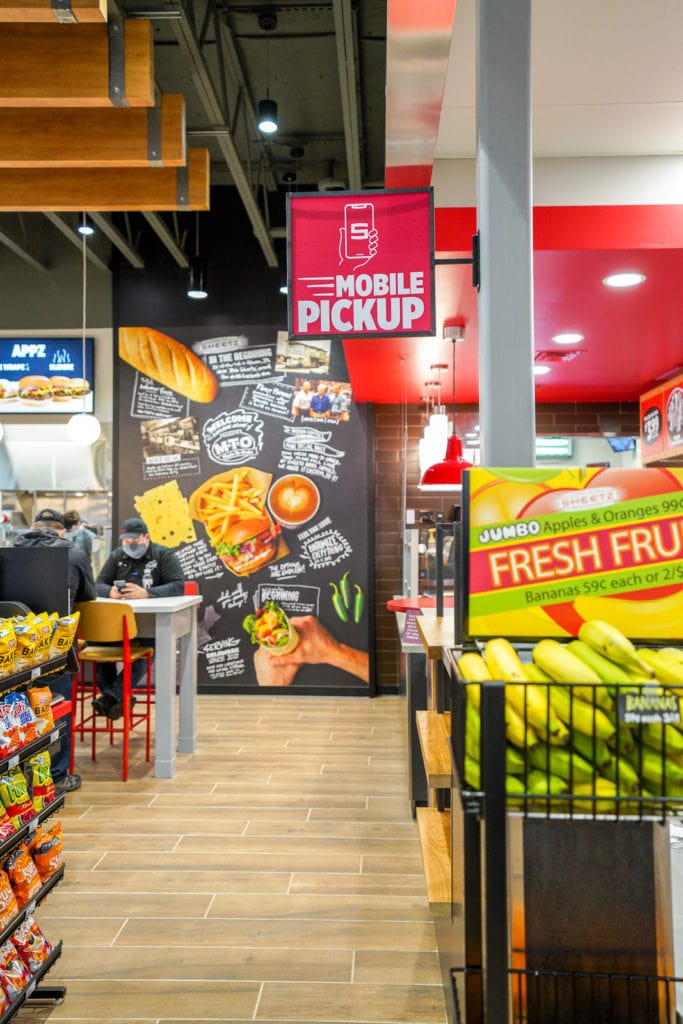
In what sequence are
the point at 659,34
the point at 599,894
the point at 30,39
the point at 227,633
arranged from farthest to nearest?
the point at 227,633 < the point at 30,39 < the point at 659,34 < the point at 599,894

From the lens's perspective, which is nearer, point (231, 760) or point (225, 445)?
point (231, 760)

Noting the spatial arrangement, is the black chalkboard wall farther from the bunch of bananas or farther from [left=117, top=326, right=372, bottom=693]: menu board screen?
the bunch of bananas

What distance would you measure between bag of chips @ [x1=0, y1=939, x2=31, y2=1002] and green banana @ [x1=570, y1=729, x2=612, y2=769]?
195 cm

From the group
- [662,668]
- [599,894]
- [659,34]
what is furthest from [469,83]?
[599,894]

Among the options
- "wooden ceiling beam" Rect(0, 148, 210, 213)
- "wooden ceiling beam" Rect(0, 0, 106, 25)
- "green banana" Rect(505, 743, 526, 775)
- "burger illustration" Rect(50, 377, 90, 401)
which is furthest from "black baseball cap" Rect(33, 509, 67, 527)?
"green banana" Rect(505, 743, 526, 775)

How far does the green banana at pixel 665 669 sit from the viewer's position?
134cm

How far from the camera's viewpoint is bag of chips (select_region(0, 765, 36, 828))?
2.40m

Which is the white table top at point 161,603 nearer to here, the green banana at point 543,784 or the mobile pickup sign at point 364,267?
the mobile pickup sign at point 364,267

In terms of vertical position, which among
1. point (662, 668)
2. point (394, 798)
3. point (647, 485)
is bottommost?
point (394, 798)

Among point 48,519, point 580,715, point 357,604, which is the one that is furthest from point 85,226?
point 580,715

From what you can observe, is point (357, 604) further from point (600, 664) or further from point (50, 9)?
point (600, 664)

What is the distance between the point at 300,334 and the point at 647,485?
4.57ft

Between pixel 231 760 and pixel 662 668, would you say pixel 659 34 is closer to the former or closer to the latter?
pixel 662 668

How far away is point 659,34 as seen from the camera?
2.63 meters
